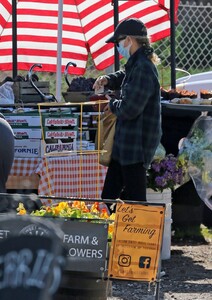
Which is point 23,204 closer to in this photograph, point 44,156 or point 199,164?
point 44,156

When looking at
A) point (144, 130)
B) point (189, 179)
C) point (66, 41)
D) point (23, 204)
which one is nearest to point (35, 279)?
point (23, 204)

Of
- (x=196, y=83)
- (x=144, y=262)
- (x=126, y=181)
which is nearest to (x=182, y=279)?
(x=126, y=181)

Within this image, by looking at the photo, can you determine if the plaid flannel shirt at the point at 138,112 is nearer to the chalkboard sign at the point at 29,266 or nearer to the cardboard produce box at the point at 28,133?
the cardboard produce box at the point at 28,133

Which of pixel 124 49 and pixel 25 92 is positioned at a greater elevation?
pixel 124 49

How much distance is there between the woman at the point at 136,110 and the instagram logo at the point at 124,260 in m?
1.98

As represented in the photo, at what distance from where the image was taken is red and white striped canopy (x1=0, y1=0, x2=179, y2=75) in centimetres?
1106

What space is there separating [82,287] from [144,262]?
0.36 metres

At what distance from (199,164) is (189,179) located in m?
0.32

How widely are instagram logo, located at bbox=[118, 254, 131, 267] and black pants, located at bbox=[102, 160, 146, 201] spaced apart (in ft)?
6.63

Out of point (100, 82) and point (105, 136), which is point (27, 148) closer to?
point (105, 136)

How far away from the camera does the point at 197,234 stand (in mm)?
9133

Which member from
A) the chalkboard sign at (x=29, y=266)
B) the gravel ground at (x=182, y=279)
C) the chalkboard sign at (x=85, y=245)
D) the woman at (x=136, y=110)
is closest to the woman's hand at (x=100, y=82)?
the woman at (x=136, y=110)

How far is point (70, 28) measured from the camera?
11312 millimetres

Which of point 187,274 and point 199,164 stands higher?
point 199,164
